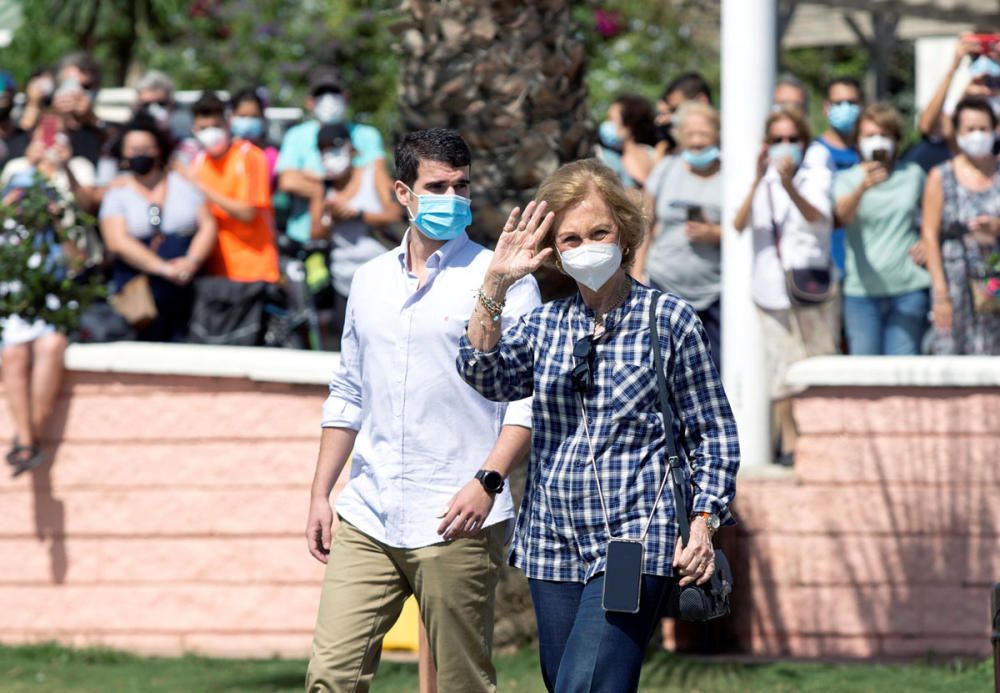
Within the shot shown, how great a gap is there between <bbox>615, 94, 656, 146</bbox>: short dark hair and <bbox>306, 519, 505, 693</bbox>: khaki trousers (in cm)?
485

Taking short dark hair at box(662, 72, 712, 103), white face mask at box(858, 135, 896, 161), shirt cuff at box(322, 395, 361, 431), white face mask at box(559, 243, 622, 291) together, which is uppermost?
short dark hair at box(662, 72, 712, 103)

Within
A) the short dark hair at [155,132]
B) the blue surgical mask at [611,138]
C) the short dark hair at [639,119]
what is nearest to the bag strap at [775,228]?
the short dark hair at [639,119]

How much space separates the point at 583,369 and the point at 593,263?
26 cm

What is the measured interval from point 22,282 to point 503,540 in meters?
4.20

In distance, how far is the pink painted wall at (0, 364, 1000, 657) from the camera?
7949 mm

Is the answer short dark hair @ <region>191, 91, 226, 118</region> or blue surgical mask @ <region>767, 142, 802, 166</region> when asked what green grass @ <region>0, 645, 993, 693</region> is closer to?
blue surgical mask @ <region>767, 142, 802, 166</region>

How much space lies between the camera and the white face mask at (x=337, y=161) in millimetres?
9516

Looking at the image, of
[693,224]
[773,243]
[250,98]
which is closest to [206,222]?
[250,98]

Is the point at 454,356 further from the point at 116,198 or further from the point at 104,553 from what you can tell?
the point at 116,198

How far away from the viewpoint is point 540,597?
444 cm

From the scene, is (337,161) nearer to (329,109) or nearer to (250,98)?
(329,109)

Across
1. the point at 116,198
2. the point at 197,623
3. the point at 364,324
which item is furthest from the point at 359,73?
the point at 364,324

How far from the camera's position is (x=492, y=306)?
14.6ft

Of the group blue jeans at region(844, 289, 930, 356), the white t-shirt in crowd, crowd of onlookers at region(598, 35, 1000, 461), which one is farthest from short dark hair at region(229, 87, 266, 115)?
blue jeans at region(844, 289, 930, 356)
